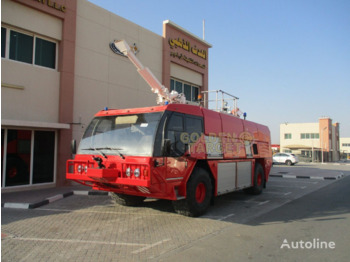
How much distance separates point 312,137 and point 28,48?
59.4 meters

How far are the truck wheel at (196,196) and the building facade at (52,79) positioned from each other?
20.7ft

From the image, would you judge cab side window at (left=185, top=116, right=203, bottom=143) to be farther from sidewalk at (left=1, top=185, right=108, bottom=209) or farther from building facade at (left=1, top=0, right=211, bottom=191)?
building facade at (left=1, top=0, right=211, bottom=191)

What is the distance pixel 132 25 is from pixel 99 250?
40.3 feet

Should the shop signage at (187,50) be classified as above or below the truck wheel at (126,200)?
above

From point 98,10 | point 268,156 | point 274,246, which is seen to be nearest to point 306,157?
point 268,156

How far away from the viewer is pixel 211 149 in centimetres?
769

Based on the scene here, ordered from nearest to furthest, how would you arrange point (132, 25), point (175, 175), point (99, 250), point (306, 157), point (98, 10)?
Result: point (99, 250) → point (175, 175) → point (98, 10) → point (132, 25) → point (306, 157)

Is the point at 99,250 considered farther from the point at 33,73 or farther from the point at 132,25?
the point at 132,25

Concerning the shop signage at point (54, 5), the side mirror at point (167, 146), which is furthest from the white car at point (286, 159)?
the side mirror at point (167, 146)

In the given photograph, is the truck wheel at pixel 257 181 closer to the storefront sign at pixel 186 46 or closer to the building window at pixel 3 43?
the storefront sign at pixel 186 46

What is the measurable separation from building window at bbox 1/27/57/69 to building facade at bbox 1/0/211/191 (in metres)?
0.03

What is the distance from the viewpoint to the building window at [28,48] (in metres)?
10.2

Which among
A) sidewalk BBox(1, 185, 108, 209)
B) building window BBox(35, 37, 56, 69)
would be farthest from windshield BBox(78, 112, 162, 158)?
building window BBox(35, 37, 56, 69)

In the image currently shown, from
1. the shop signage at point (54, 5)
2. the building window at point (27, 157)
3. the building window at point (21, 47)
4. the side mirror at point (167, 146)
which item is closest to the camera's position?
the side mirror at point (167, 146)
